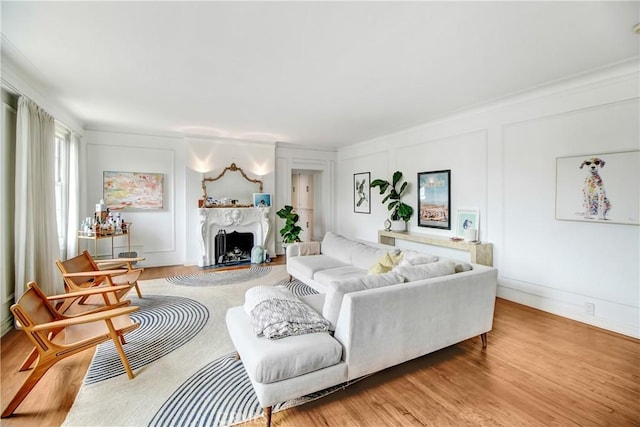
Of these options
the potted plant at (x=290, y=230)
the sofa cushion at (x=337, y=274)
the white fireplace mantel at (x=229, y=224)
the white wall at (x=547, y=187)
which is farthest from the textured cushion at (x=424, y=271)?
the white fireplace mantel at (x=229, y=224)

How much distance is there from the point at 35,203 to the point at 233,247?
3380 mm

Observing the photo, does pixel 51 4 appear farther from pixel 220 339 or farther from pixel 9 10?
pixel 220 339

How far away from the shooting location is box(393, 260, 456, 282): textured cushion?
2.29m

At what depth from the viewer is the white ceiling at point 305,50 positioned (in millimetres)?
2010

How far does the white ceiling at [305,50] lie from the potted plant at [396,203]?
1.71 meters

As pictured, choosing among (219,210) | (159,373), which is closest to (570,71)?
(159,373)

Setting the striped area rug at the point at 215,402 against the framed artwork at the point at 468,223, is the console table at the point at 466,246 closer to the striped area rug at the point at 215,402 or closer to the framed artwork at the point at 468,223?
the framed artwork at the point at 468,223

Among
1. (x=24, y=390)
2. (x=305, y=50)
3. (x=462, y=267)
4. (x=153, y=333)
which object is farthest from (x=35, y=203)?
(x=462, y=267)

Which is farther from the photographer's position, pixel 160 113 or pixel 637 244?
pixel 160 113

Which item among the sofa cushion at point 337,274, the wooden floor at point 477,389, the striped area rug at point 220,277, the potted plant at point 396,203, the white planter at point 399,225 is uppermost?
the potted plant at point 396,203

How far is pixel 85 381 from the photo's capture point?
81.7 inches

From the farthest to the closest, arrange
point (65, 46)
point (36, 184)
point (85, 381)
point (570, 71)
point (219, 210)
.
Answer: point (219, 210), point (36, 184), point (570, 71), point (65, 46), point (85, 381)

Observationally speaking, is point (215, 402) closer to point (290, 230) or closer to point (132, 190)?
point (290, 230)

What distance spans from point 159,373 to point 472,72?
13.1 ft
